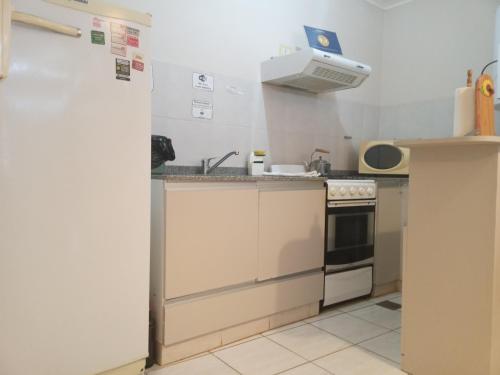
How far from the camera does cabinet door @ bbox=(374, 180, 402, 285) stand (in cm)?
281

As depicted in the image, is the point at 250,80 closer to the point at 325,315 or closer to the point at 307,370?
the point at 325,315

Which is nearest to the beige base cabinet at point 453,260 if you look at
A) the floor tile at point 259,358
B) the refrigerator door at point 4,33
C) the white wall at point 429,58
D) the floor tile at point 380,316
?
the floor tile at point 259,358

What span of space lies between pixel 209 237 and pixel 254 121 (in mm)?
1172

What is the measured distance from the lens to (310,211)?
7.84 feet

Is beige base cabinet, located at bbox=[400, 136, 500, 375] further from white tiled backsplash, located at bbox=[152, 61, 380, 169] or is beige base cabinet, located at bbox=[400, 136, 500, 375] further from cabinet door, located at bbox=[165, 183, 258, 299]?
white tiled backsplash, located at bbox=[152, 61, 380, 169]

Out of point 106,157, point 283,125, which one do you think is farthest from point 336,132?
point 106,157

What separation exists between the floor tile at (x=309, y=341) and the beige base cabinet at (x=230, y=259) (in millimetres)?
114

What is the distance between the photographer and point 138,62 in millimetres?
1538

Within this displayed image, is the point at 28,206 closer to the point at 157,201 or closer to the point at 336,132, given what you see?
the point at 157,201

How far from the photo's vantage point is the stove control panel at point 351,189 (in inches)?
98.0

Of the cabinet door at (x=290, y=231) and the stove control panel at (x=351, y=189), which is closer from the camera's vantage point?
the cabinet door at (x=290, y=231)

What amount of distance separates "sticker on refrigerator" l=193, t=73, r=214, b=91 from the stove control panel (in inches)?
39.3

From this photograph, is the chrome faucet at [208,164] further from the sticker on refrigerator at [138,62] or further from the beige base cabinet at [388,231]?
the beige base cabinet at [388,231]

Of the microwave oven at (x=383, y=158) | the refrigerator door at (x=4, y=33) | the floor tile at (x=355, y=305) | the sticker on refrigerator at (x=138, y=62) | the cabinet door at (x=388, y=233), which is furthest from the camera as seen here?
the microwave oven at (x=383, y=158)
